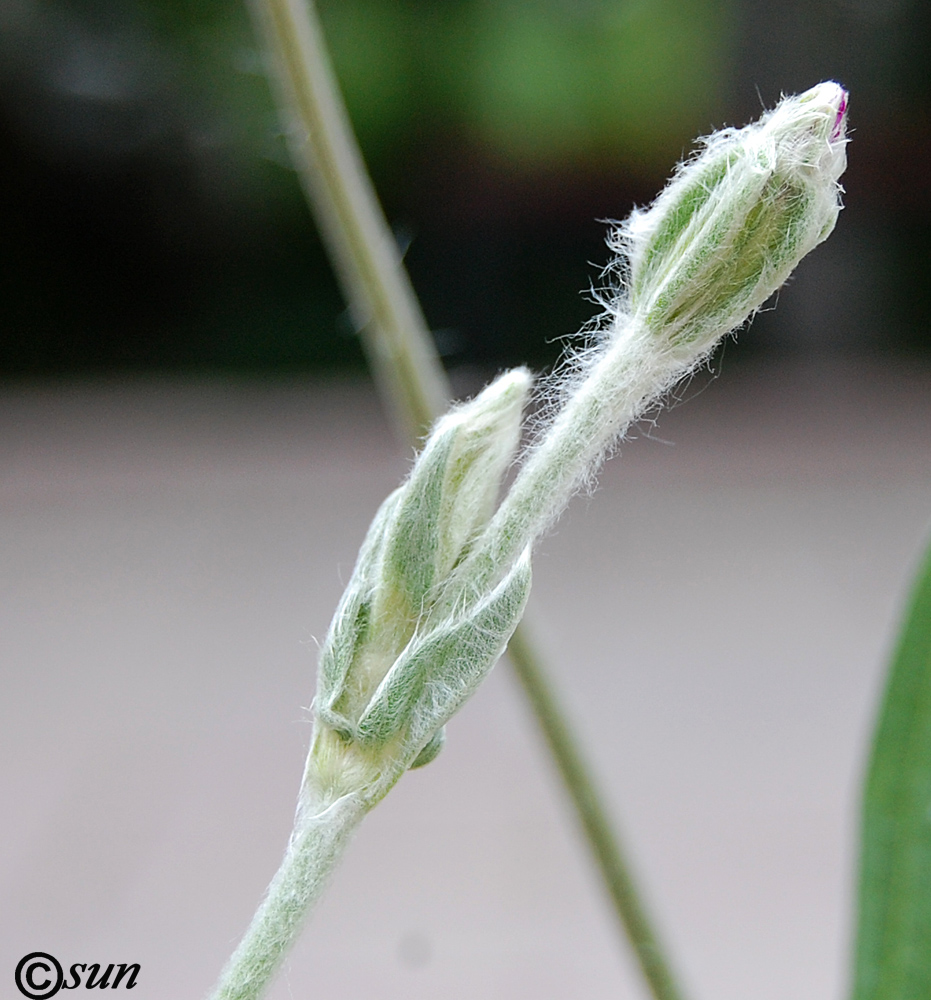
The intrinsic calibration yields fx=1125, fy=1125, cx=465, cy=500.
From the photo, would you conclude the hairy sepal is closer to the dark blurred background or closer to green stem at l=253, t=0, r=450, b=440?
green stem at l=253, t=0, r=450, b=440

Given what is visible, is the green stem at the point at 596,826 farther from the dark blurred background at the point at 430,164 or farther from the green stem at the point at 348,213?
the dark blurred background at the point at 430,164

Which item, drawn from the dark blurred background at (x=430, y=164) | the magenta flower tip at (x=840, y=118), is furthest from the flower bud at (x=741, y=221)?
the dark blurred background at (x=430, y=164)

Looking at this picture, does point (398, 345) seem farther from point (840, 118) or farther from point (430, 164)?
point (430, 164)

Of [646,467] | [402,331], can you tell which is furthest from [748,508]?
[402,331]

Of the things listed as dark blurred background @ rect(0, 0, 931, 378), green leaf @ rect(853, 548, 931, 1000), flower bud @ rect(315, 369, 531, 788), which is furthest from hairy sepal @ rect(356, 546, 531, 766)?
dark blurred background @ rect(0, 0, 931, 378)

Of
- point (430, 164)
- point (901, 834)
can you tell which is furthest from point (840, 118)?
point (430, 164)

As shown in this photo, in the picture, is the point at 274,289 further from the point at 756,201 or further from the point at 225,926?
the point at 756,201
